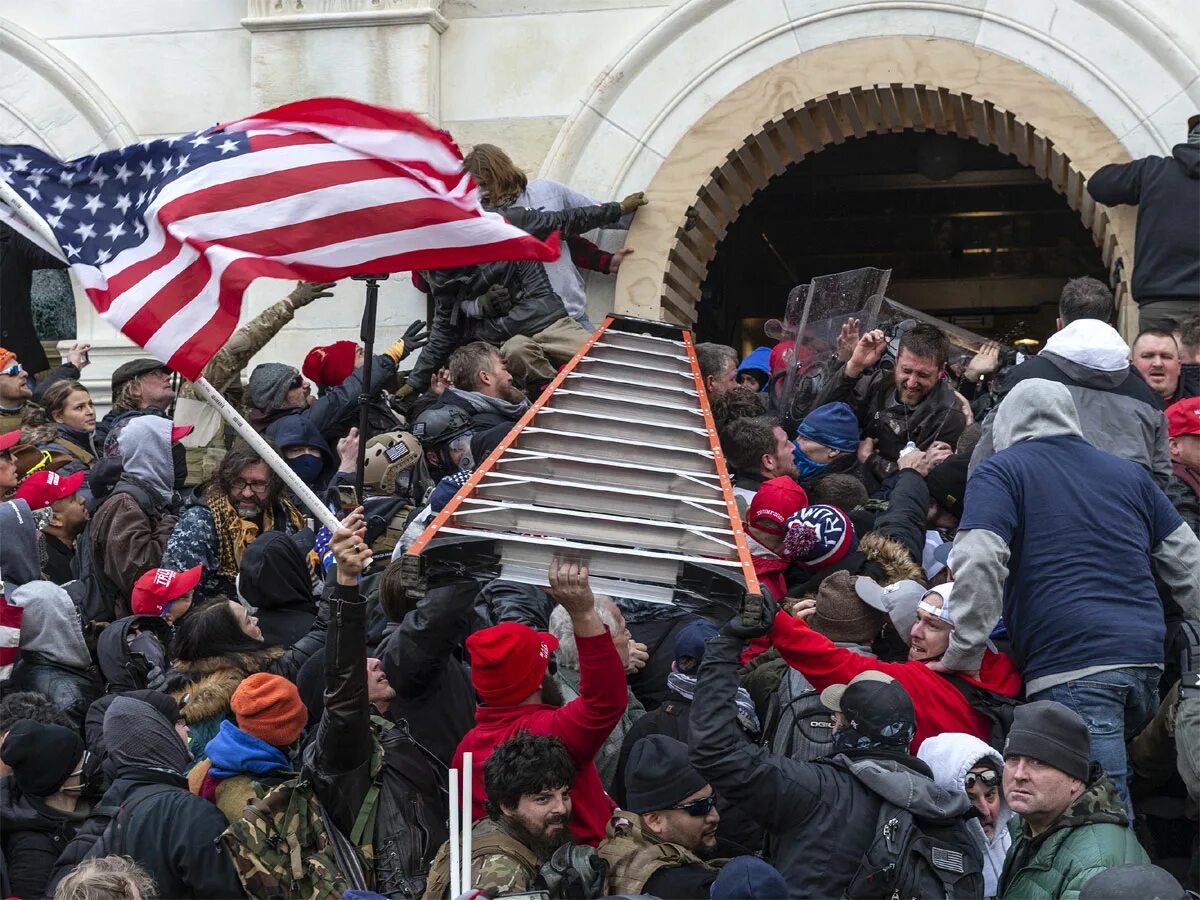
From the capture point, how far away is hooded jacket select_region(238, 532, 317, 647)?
320 inches

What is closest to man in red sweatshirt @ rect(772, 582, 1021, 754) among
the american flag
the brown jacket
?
the american flag

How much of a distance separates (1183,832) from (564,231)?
556 cm

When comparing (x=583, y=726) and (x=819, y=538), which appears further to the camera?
(x=819, y=538)

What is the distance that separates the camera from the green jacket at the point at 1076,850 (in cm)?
533

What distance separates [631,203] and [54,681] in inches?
191

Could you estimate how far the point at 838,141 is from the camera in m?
11.8

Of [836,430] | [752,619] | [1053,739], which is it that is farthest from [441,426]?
[1053,739]

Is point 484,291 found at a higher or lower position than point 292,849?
higher

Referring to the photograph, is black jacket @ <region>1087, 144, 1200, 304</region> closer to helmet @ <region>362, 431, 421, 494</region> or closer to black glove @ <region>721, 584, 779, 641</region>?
helmet @ <region>362, 431, 421, 494</region>

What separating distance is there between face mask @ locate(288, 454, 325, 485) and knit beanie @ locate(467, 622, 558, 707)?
3591mm

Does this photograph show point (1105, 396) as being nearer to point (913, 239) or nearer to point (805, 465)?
point (805, 465)

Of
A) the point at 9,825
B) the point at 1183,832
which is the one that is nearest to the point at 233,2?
the point at 9,825

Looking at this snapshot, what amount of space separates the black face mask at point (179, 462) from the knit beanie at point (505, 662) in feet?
12.6

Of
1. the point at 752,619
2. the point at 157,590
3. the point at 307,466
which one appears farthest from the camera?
the point at 307,466
